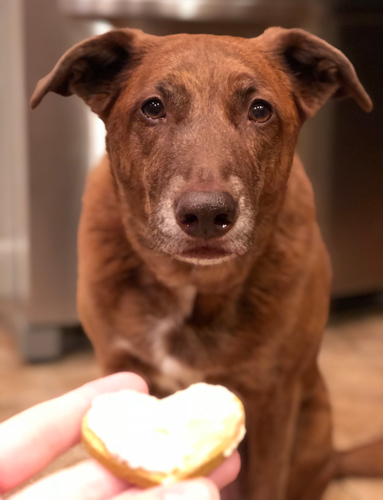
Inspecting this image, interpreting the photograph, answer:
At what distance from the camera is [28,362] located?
4.25 ft

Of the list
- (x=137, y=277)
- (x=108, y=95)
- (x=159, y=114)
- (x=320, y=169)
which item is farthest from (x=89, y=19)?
(x=320, y=169)

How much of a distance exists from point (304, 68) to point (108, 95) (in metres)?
0.32

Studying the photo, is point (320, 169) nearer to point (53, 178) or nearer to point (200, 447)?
point (53, 178)

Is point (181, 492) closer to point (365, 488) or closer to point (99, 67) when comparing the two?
point (99, 67)

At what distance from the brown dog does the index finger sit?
0.26 m

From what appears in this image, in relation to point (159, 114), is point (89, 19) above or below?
above

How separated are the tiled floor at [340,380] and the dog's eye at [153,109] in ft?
1.79

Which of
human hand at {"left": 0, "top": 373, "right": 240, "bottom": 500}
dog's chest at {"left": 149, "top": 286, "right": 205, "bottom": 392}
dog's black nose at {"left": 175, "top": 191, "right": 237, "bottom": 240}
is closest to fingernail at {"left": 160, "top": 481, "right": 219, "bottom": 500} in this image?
human hand at {"left": 0, "top": 373, "right": 240, "bottom": 500}

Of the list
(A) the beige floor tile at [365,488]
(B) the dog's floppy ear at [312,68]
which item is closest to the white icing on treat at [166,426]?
(B) the dog's floppy ear at [312,68]

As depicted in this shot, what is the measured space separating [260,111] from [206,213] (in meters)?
0.23

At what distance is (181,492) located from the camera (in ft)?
1.56

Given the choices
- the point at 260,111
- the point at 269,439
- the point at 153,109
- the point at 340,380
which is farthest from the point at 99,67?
the point at 340,380

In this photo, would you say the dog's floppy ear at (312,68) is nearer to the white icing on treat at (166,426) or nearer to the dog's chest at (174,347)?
the dog's chest at (174,347)

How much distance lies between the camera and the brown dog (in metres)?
0.73
